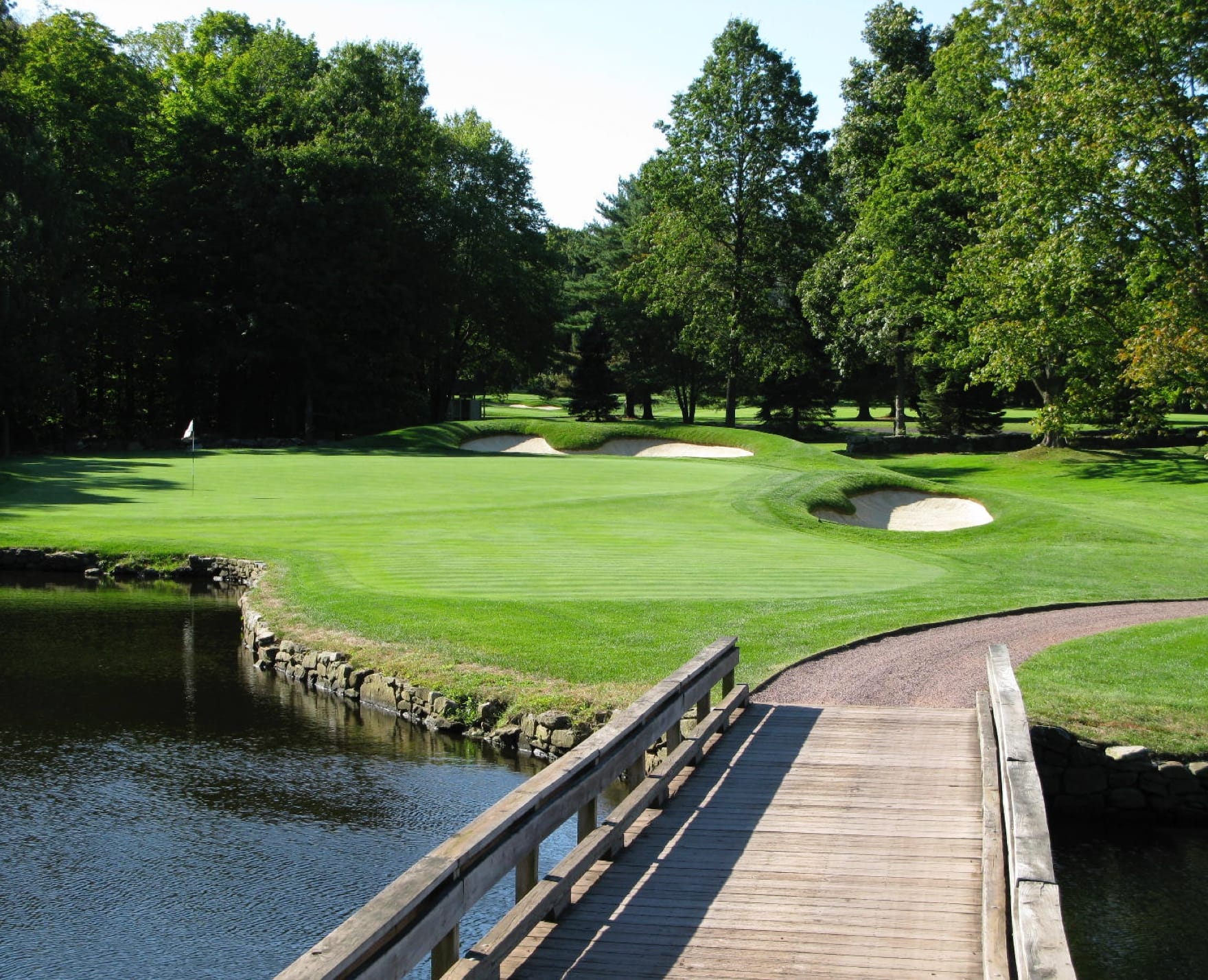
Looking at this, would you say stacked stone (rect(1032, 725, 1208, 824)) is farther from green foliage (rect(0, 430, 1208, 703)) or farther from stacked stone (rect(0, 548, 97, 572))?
stacked stone (rect(0, 548, 97, 572))

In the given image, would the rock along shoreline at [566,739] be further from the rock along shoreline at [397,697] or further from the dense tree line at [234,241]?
the dense tree line at [234,241]

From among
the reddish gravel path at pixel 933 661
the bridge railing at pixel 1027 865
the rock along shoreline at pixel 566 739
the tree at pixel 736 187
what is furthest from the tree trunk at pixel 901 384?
the bridge railing at pixel 1027 865

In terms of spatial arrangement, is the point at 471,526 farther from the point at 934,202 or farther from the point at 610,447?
the point at 934,202

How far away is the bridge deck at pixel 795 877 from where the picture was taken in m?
6.06

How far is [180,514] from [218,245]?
3186 centimetres

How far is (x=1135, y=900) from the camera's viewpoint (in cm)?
1018

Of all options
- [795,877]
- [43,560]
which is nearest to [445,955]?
[795,877]

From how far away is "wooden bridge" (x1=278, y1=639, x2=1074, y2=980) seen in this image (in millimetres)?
5383

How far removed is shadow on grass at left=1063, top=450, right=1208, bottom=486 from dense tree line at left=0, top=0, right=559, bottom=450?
111ft

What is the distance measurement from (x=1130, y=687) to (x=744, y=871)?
895 centimetres

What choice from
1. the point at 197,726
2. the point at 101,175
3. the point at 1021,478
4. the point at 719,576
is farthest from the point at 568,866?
the point at 101,175

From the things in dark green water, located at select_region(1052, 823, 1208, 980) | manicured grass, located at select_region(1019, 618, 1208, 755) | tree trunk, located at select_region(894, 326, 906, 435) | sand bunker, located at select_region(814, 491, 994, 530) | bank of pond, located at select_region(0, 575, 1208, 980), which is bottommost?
dark green water, located at select_region(1052, 823, 1208, 980)

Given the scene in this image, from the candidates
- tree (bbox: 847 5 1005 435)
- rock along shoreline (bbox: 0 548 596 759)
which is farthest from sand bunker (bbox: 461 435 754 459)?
rock along shoreline (bbox: 0 548 596 759)

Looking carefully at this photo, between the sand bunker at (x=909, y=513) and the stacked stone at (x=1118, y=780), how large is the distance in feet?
62.4
